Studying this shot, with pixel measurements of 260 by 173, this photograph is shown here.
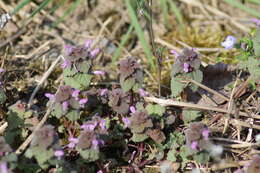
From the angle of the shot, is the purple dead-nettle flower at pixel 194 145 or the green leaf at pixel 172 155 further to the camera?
the green leaf at pixel 172 155

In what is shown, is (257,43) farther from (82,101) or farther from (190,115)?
(82,101)

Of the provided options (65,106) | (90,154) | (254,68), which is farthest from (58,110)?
(254,68)

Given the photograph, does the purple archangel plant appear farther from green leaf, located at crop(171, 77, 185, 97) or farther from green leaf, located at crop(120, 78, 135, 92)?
green leaf, located at crop(120, 78, 135, 92)

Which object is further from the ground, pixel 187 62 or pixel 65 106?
pixel 187 62

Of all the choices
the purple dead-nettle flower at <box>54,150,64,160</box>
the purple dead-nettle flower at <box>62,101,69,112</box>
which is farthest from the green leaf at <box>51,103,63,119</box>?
the purple dead-nettle flower at <box>54,150,64,160</box>

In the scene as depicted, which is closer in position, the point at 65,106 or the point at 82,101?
the point at 65,106

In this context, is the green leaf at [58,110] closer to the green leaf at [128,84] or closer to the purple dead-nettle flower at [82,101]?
the purple dead-nettle flower at [82,101]

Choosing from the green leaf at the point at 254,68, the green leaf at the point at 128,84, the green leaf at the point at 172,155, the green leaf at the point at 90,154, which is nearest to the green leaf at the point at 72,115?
the green leaf at the point at 90,154
